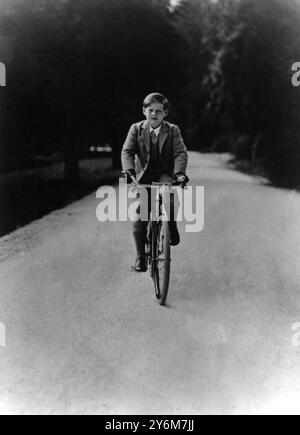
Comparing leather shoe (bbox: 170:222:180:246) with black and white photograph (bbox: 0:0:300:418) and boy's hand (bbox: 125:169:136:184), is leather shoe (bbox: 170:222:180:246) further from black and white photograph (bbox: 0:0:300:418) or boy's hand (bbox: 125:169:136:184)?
boy's hand (bbox: 125:169:136:184)

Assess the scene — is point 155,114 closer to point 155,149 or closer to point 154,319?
point 155,149

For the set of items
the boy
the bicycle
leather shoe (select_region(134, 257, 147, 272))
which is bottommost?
leather shoe (select_region(134, 257, 147, 272))

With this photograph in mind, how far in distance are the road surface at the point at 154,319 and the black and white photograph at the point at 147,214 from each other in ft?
0.05

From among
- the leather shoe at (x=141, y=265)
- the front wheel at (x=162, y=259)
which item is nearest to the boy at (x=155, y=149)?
the front wheel at (x=162, y=259)

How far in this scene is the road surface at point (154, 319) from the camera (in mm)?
3113

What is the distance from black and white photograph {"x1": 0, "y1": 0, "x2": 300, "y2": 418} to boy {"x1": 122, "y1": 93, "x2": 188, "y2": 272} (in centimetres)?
1

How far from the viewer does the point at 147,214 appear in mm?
4742

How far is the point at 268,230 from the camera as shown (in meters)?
6.30

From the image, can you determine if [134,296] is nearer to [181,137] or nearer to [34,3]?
[181,137]

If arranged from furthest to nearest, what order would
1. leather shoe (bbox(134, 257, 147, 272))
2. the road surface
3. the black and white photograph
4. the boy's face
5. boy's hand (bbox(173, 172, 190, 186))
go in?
leather shoe (bbox(134, 257, 147, 272)), the boy's face, boy's hand (bbox(173, 172, 190, 186)), the black and white photograph, the road surface

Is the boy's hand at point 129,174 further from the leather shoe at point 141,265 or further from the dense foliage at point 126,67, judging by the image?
the leather shoe at point 141,265

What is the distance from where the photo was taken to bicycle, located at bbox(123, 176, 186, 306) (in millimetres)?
4316

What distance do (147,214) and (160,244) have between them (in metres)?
0.35

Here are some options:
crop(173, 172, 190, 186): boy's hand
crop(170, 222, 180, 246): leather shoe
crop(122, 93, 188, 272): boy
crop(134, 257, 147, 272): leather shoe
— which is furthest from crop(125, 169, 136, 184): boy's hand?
crop(134, 257, 147, 272): leather shoe
